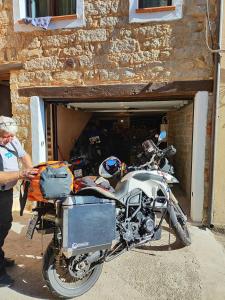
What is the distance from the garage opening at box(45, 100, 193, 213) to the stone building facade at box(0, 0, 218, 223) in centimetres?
100

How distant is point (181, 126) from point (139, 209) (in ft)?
12.8

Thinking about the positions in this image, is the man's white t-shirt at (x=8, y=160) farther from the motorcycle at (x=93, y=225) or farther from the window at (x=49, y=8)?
the window at (x=49, y=8)

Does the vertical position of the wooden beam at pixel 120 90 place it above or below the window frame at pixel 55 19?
below

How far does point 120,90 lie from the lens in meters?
4.27

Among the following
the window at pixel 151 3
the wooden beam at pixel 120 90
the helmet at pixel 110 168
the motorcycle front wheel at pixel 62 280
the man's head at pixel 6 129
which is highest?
the window at pixel 151 3

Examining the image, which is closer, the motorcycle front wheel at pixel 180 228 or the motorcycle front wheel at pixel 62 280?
the motorcycle front wheel at pixel 62 280

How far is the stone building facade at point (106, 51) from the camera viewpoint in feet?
13.2

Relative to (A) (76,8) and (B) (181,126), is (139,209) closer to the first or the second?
(A) (76,8)

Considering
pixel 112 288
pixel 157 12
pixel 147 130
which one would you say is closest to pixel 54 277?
pixel 112 288

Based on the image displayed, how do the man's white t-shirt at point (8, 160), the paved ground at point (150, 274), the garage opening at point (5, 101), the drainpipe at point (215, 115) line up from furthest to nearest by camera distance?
the garage opening at point (5, 101) → the drainpipe at point (215, 115) → the man's white t-shirt at point (8, 160) → the paved ground at point (150, 274)

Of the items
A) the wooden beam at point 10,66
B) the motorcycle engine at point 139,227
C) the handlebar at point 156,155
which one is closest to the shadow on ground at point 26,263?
the motorcycle engine at point 139,227

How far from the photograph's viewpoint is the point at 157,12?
4.04m

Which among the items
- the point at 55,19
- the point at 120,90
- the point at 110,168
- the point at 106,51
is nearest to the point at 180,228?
the point at 110,168

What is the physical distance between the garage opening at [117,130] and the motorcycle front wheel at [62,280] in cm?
267
